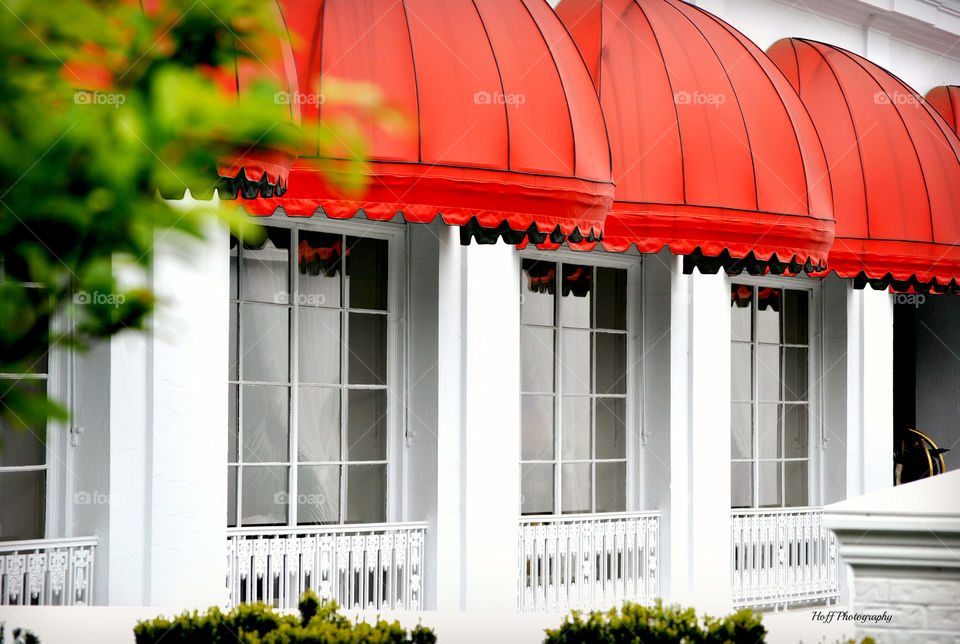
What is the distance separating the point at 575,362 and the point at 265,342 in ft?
10.00

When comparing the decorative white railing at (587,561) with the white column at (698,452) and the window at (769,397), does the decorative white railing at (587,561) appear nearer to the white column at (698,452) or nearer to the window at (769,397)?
the white column at (698,452)

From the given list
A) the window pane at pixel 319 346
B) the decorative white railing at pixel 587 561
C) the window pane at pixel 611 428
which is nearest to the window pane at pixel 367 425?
the window pane at pixel 319 346

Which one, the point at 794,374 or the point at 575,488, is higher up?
the point at 794,374

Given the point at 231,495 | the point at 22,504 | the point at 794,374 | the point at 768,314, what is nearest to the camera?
the point at 22,504

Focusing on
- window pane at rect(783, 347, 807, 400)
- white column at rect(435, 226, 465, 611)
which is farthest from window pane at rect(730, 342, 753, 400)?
white column at rect(435, 226, 465, 611)

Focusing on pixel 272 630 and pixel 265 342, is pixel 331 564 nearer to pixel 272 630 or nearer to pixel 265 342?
pixel 265 342

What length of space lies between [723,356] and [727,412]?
0.52m

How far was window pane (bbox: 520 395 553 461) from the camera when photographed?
30.3ft

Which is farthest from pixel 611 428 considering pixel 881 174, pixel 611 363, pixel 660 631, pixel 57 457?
pixel 660 631

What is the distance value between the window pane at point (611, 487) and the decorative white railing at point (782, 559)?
3.74 feet

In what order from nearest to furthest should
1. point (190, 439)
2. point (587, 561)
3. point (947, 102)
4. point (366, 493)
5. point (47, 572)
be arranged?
point (47, 572)
point (190, 439)
point (366, 493)
point (587, 561)
point (947, 102)

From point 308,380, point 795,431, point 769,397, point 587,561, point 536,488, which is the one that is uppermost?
point 308,380

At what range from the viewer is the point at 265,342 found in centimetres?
770

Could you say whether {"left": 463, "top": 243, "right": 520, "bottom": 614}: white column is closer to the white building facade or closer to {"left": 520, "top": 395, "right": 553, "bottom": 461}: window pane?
the white building facade
